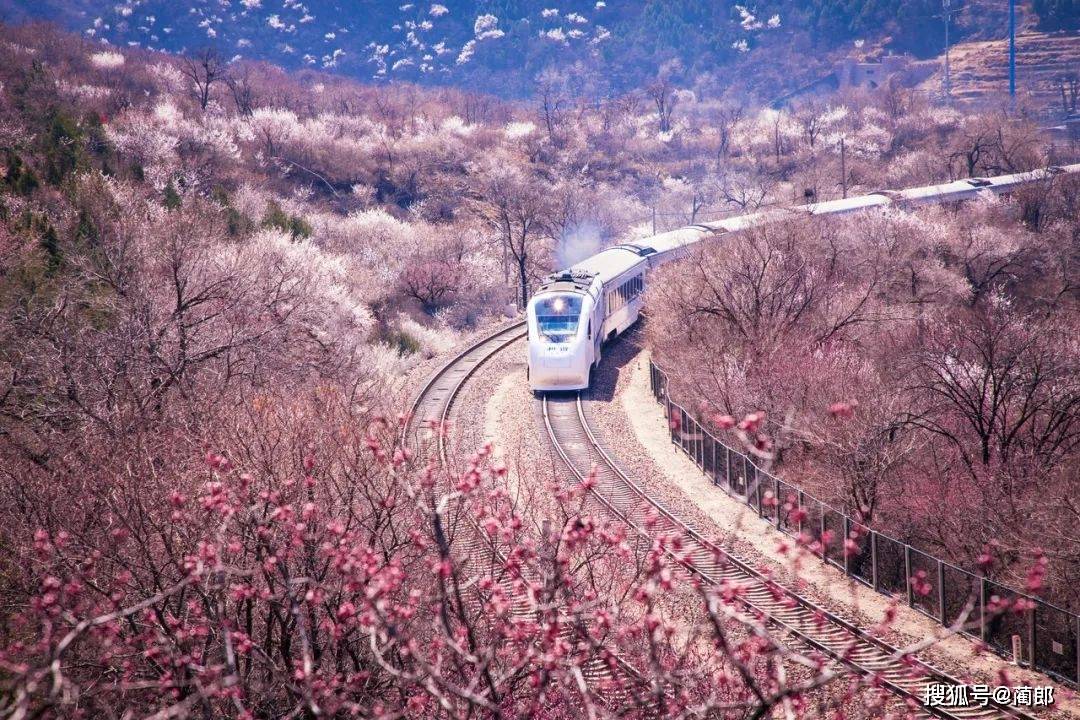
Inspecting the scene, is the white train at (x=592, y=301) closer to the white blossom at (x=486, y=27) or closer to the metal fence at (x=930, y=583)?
the metal fence at (x=930, y=583)

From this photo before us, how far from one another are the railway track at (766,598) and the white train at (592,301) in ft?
4.56

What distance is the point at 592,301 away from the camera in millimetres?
26250

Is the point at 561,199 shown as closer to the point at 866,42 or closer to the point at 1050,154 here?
the point at 1050,154

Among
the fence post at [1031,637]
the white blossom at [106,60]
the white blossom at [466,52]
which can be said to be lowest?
the fence post at [1031,637]

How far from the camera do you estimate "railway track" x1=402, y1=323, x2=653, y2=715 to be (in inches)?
444

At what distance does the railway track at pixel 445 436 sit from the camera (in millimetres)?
11266

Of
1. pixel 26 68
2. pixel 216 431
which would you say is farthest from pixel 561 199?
pixel 216 431

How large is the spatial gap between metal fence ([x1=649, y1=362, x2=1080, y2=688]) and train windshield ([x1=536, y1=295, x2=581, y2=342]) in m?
5.66

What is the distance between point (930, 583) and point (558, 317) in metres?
12.9

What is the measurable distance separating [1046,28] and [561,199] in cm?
8520

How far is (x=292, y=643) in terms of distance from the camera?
10.8 meters

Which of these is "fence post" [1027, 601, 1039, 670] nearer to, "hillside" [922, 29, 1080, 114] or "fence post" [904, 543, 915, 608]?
"fence post" [904, 543, 915, 608]

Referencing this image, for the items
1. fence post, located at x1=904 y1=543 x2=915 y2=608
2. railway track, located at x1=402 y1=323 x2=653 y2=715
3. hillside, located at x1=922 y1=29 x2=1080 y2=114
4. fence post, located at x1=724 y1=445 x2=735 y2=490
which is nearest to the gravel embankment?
fence post, located at x1=904 y1=543 x2=915 y2=608

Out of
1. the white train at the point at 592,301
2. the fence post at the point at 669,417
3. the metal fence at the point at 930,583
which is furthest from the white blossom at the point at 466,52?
the metal fence at the point at 930,583
